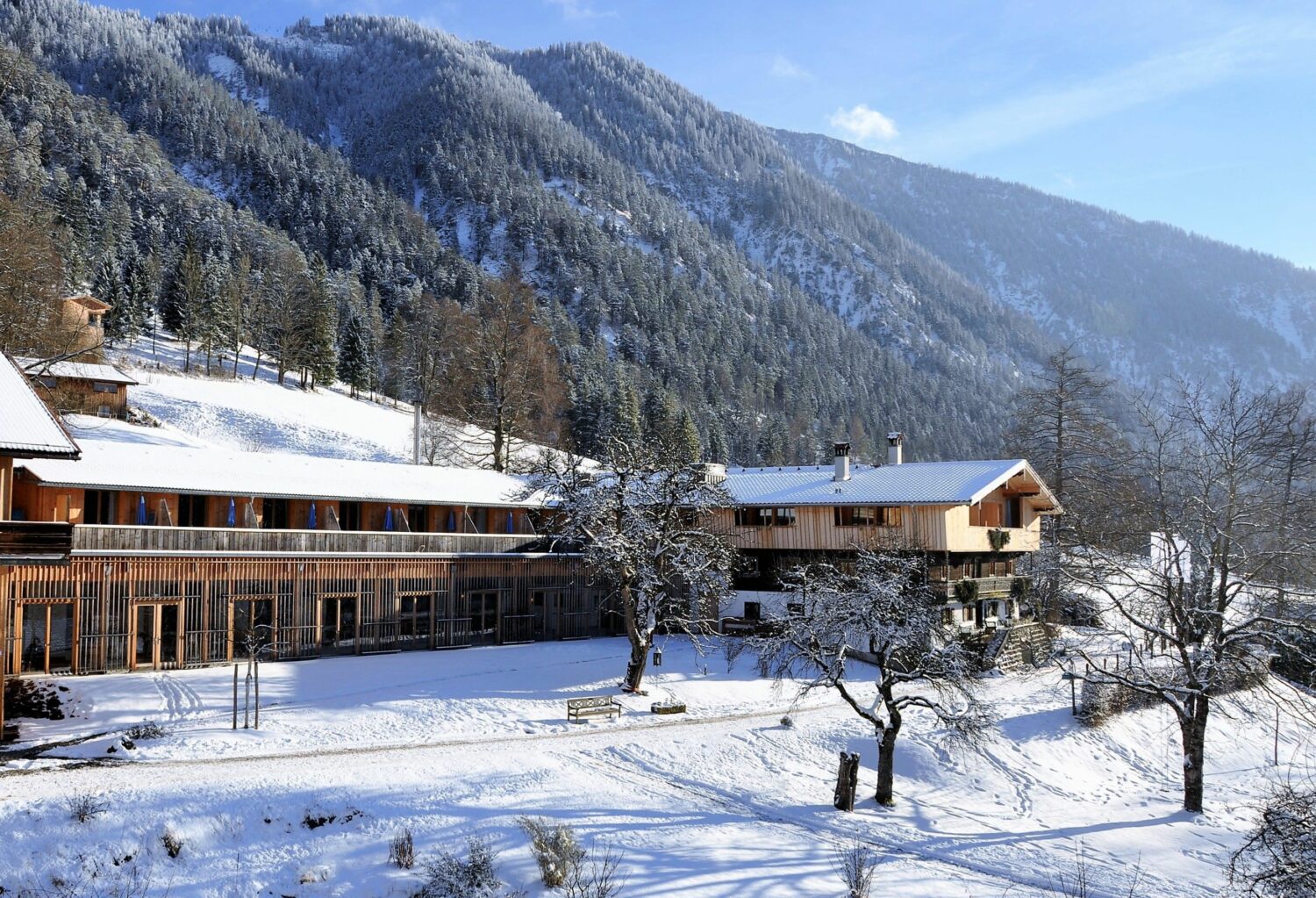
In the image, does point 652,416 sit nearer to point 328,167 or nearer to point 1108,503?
point 1108,503

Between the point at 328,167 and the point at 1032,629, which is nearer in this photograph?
the point at 1032,629

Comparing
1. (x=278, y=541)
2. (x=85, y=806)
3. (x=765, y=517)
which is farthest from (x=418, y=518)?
(x=85, y=806)

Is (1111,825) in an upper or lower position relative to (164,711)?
lower

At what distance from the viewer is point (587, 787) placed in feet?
59.7

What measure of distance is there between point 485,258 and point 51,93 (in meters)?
132

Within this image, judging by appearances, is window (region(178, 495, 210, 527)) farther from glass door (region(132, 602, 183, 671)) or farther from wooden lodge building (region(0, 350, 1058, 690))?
glass door (region(132, 602, 183, 671))

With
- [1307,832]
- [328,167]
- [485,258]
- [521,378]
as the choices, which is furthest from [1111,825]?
[328,167]

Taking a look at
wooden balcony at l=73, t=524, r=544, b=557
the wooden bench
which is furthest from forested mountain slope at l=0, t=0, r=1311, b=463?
the wooden bench

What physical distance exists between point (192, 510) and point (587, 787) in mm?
17647

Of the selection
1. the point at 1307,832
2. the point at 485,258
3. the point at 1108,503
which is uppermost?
the point at 485,258

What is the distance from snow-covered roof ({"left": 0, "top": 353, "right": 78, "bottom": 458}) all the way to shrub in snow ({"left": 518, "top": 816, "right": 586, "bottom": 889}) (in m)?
11.9

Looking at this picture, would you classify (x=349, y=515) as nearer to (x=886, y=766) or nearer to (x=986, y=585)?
(x=886, y=766)

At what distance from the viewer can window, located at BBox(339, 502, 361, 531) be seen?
106ft

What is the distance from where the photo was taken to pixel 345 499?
3181cm
